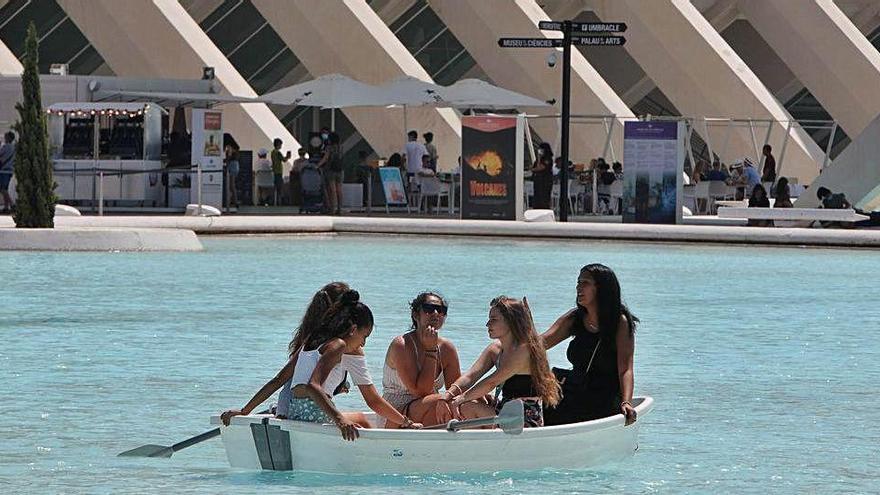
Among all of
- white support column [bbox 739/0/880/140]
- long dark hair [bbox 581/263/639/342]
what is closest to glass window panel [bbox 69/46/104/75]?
white support column [bbox 739/0/880/140]

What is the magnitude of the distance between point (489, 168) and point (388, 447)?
21.0 meters

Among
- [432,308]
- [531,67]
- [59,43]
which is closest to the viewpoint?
[432,308]

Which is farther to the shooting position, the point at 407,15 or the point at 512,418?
the point at 407,15

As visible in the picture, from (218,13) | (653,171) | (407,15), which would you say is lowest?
(653,171)

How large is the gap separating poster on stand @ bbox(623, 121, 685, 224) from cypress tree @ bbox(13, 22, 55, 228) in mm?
8914

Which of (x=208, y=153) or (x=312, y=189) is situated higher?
(x=208, y=153)

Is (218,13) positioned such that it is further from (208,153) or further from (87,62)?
(208,153)

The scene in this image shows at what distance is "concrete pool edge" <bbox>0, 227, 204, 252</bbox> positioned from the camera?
22.5 meters

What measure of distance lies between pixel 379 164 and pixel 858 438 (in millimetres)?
25264

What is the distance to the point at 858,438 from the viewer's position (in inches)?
404

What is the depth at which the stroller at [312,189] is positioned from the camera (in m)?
32.0

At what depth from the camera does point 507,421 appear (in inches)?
330

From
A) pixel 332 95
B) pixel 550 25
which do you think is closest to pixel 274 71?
pixel 332 95

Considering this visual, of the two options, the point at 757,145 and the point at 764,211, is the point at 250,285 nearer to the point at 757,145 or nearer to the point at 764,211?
the point at 764,211
